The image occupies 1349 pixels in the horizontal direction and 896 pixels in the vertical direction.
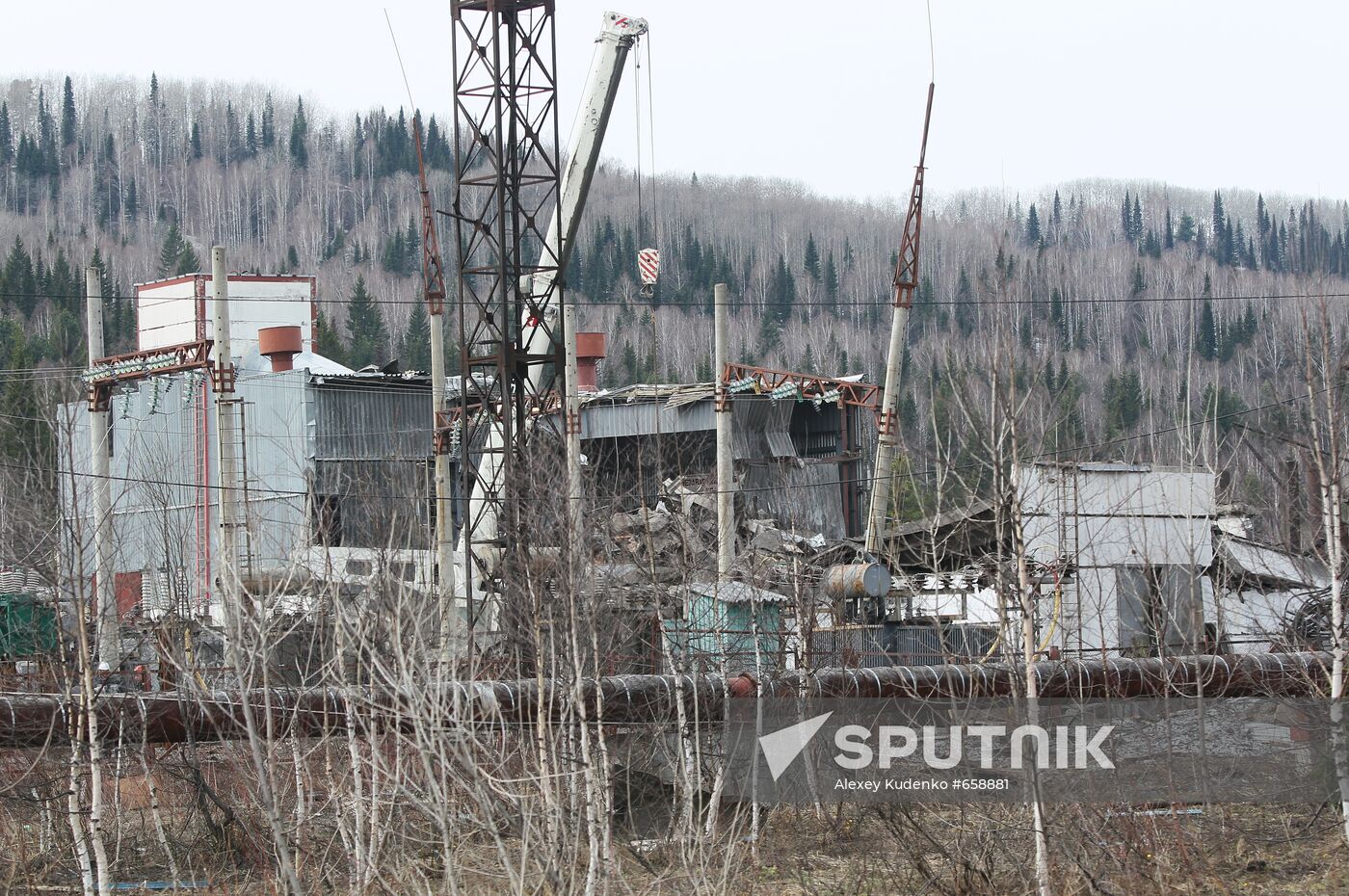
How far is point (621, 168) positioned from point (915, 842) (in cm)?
15080

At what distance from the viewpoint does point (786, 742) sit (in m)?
15.2

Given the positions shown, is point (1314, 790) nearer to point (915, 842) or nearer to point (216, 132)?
point (915, 842)

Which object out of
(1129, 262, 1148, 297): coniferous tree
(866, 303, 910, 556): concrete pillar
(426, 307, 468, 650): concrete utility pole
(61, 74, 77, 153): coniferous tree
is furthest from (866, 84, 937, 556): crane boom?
(61, 74, 77, 153): coniferous tree

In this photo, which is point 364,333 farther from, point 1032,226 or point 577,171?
point 1032,226

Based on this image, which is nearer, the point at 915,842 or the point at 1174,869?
the point at 1174,869

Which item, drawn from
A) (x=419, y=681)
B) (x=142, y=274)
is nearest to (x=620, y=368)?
(x=142, y=274)

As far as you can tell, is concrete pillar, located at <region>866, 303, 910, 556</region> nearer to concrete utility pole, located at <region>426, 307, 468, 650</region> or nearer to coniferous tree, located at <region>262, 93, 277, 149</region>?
concrete utility pole, located at <region>426, 307, 468, 650</region>

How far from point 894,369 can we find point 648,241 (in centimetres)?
10720

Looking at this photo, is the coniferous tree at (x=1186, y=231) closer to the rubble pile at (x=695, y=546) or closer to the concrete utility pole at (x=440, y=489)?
the rubble pile at (x=695, y=546)

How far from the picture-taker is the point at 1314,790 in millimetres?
14664

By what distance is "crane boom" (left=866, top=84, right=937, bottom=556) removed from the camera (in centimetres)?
2891

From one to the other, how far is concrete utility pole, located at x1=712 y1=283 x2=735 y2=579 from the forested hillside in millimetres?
Result: 52549

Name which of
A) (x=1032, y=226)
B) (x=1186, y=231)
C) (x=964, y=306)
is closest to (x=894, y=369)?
(x=964, y=306)

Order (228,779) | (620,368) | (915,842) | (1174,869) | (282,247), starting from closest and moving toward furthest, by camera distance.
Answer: (1174,869) → (915,842) → (228,779) → (620,368) → (282,247)
